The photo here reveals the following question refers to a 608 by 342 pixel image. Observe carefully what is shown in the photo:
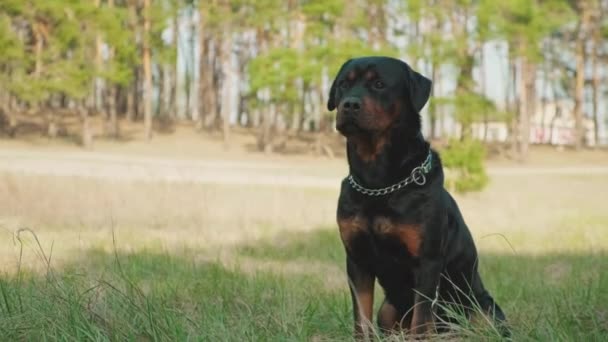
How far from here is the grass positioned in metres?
3.55

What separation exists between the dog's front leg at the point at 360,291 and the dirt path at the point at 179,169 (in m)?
11.9

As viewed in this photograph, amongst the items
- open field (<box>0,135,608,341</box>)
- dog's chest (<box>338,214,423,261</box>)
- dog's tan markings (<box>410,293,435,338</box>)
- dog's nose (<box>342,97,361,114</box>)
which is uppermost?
dog's nose (<box>342,97,361,114</box>)

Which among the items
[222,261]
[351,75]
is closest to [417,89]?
[351,75]

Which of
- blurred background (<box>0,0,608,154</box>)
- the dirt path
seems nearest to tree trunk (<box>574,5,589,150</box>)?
blurred background (<box>0,0,608,154</box>)

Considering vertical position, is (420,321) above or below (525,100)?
below

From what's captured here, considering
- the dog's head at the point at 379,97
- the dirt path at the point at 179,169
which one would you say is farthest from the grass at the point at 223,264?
the dirt path at the point at 179,169

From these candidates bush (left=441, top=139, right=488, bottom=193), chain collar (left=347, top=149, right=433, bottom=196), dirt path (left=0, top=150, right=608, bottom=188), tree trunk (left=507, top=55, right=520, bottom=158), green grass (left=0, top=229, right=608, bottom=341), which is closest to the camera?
green grass (left=0, top=229, right=608, bottom=341)

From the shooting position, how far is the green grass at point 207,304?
135 inches

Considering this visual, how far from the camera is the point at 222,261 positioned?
6.97m

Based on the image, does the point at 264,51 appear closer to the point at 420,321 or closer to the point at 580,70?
the point at 580,70

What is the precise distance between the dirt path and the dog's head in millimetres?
11919

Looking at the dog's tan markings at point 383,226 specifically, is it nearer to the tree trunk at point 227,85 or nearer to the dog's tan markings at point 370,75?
the dog's tan markings at point 370,75

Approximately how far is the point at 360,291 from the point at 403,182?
54 cm

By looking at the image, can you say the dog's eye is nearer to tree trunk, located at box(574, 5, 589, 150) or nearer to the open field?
the open field
